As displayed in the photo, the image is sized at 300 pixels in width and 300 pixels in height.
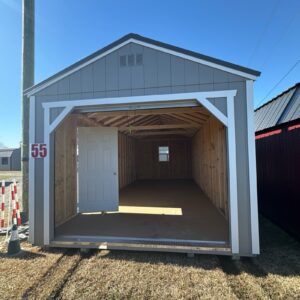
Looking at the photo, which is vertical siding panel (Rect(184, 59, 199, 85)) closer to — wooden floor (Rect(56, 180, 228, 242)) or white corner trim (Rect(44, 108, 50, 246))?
white corner trim (Rect(44, 108, 50, 246))

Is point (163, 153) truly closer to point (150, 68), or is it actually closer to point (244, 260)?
point (150, 68)

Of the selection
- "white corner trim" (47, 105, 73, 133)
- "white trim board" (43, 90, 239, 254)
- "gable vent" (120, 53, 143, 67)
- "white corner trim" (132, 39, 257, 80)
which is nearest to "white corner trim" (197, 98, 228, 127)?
"white trim board" (43, 90, 239, 254)

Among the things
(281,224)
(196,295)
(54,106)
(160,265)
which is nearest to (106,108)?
(54,106)

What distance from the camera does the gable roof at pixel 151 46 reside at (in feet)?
10.4

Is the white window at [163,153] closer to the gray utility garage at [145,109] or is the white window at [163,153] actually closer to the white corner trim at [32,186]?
the gray utility garage at [145,109]

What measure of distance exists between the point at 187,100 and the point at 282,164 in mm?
2692

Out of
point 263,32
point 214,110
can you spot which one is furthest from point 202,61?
point 263,32

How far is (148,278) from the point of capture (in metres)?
2.60

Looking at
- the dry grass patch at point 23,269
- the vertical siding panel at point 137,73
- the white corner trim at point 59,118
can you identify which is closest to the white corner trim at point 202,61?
the vertical siding panel at point 137,73

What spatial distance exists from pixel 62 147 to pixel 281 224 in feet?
16.6

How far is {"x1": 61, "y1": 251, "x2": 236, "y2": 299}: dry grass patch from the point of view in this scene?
2.31 metres

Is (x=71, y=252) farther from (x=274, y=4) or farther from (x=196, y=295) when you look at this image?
(x=274, y=4)

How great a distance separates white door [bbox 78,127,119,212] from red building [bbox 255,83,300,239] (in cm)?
→ 378

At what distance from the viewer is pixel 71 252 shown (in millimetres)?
3402
